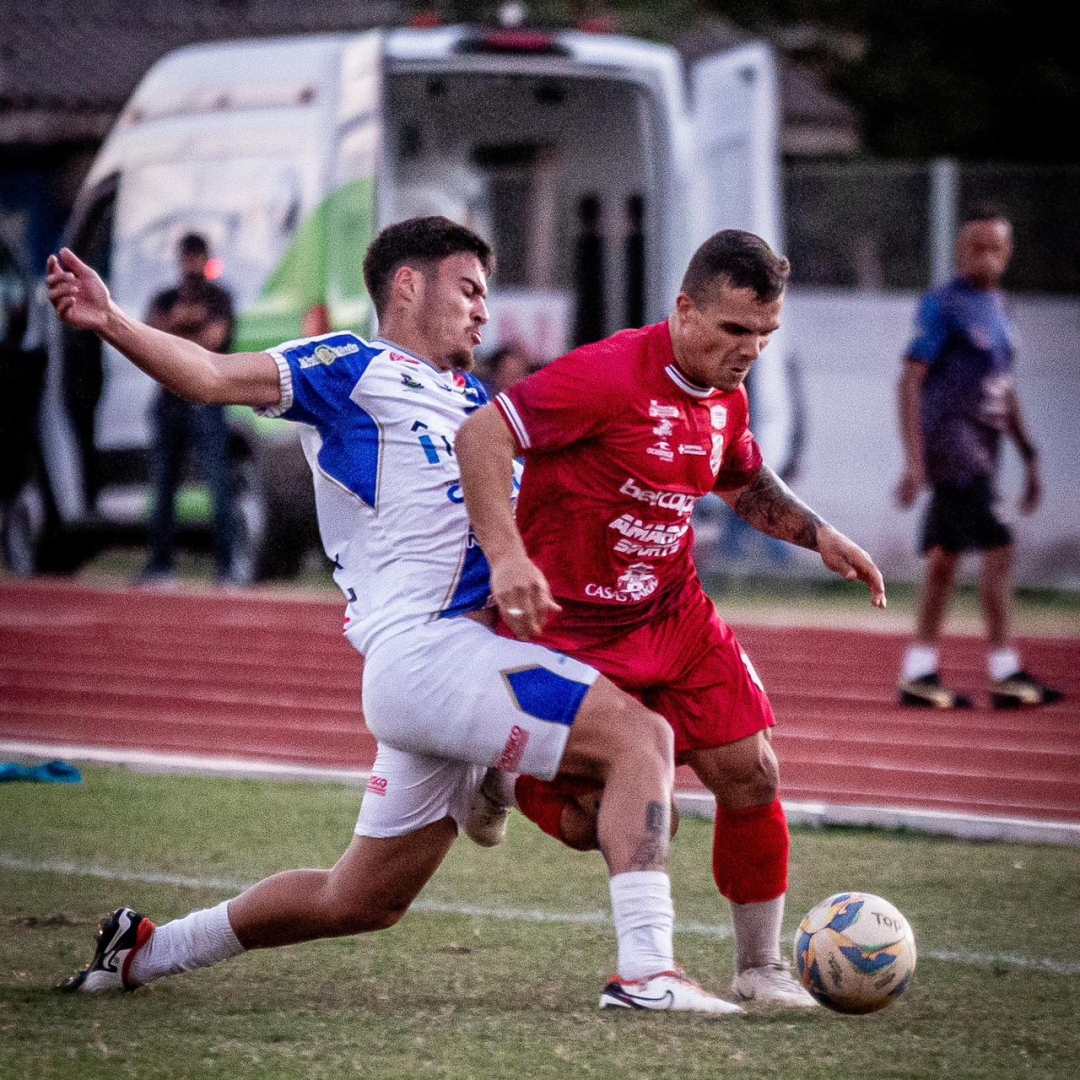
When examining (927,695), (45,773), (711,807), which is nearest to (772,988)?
(711,807)

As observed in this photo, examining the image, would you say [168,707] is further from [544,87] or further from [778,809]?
[544,87]

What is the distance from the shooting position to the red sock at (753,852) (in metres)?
4.75

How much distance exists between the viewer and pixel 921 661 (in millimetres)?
9297

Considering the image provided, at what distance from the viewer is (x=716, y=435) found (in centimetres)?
473

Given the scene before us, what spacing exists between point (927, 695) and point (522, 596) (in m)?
5.45

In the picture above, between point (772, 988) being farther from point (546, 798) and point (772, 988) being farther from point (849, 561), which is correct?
point (849, 561)

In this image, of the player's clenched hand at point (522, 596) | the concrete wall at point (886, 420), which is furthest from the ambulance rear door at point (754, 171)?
the player's clenched hand at point (522, 596)

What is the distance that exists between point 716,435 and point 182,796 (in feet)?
11.3

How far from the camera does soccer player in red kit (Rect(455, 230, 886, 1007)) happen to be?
14.8 feet

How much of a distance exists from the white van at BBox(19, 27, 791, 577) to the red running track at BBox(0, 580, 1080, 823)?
170 centimetres

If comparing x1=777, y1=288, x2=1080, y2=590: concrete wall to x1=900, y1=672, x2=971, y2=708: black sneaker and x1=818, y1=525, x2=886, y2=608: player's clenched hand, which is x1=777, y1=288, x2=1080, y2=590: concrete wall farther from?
x1=818, y1=525, x2=886, y2=608: player's clenched hand

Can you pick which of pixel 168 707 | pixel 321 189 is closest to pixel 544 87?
pixel 321 189

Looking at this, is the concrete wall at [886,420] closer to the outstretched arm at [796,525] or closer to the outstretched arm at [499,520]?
the outstretched arm at [796,525]

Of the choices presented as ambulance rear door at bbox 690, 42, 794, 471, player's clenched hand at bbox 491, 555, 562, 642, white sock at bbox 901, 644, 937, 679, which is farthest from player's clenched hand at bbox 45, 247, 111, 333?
ambulance rear door at bbox 690, 42, 794, 471
